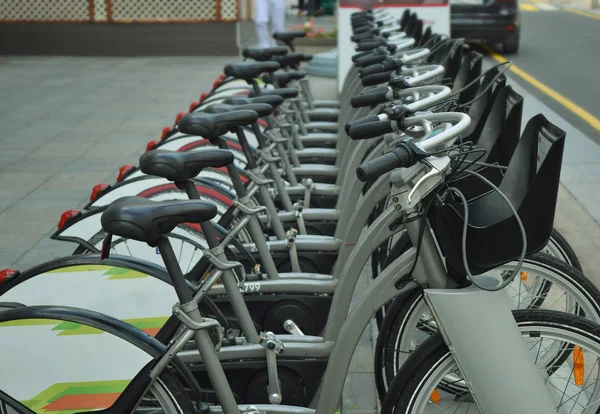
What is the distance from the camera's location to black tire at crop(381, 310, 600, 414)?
264cm

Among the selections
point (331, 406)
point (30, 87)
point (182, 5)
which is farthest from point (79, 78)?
point (331, 406)

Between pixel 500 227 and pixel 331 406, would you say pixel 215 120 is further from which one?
pixel 500 227

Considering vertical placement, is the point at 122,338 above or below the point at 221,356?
above

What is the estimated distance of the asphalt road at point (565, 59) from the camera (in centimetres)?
1081

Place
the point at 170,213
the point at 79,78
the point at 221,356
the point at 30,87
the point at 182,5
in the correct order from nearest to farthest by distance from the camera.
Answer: the point at 170,213, the point at 221,356, the point at 30,87, the point at 79,78, the point at 182,5

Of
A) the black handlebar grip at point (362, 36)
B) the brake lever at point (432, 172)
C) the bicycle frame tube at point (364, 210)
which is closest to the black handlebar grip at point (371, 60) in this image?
the bicycle frame tube at point (364, 210)

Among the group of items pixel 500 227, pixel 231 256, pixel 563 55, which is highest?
pixel 500 227

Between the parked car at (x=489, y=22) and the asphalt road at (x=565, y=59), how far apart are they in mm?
357

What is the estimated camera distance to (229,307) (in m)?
4.00

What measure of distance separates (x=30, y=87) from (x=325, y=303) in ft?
29.2

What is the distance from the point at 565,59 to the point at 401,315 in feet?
42.5

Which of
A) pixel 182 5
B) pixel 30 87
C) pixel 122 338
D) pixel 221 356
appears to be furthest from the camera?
pixel 182 5

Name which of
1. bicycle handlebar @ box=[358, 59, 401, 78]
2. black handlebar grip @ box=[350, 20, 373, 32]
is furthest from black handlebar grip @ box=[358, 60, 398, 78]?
black handlebar grip @ box=[350, 20, 373, 32]

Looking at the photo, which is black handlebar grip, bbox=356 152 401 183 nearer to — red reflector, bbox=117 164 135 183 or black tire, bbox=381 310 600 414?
black tire, bbox=381 310 600 414
